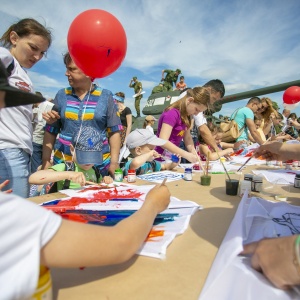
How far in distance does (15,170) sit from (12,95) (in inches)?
40.1

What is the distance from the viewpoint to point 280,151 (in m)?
1.60

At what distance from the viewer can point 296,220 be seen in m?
0.97

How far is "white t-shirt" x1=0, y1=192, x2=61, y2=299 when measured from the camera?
44cm

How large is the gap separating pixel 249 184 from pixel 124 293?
111cm

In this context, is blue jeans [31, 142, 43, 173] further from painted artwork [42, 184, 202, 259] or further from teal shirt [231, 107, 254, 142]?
teal shirt [231, 107, 254, 142]

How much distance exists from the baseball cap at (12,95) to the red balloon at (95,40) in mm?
1148

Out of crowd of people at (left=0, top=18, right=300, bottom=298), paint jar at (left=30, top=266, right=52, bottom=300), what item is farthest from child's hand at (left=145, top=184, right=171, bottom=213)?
paint jar at (left=30, top=266, right=52, bottom=300)

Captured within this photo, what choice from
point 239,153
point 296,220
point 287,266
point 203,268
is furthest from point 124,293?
point 239,153

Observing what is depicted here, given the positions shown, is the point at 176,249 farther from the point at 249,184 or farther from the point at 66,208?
the point at 249,184

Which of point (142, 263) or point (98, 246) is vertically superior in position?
point (98, 246)

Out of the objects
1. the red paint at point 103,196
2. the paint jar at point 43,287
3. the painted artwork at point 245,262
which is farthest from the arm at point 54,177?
the paint jar at point 43,287

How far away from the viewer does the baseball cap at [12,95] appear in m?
0.65

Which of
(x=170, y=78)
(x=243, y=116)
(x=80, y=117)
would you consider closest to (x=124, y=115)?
(x=243, y=116)

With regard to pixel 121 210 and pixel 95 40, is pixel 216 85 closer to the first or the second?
pixel 95 40
